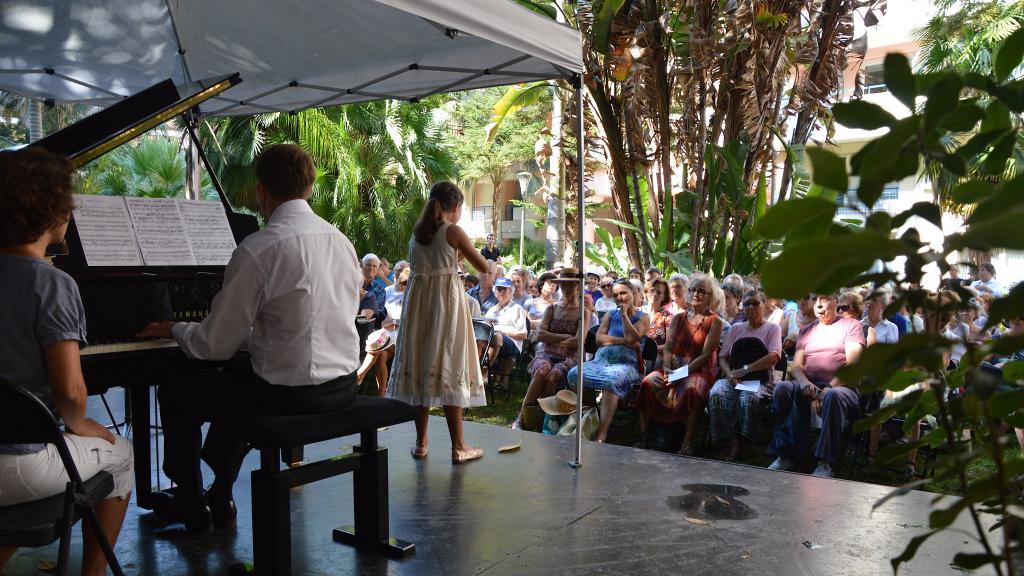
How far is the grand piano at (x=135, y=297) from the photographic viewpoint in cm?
341

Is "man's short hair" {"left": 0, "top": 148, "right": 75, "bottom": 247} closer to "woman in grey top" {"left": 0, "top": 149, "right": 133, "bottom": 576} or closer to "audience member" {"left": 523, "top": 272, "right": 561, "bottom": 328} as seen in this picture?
"woman in grey top" {"left": 0, "top": 149, "right": 133, "bottom": 576}

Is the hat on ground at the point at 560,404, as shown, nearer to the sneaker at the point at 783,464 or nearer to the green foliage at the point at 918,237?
the sneaker at the point at 783,464

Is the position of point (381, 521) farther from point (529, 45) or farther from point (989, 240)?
point (989, 240)

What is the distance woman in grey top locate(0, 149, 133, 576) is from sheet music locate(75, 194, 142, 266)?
1123mm

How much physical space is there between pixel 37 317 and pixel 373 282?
7404 millimetres

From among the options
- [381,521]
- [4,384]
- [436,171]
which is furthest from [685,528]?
[436,171]

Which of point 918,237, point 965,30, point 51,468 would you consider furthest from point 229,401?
point 965,30

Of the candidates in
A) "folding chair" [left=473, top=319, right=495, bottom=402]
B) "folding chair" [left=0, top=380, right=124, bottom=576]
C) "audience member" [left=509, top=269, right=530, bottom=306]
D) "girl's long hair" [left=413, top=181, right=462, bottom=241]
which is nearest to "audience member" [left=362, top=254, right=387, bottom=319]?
"folding chair" [left=473, top=319, right=495, bottom=402]

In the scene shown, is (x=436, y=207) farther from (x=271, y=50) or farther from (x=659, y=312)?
(x=659, y=312)

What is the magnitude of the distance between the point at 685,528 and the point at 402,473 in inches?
73.1

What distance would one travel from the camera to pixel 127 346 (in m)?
3.35

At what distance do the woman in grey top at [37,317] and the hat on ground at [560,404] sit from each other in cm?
434

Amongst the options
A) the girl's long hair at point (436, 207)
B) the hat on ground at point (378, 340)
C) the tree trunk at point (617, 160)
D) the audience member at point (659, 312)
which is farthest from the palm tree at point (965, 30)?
the girl's long hair at point (436, 207)

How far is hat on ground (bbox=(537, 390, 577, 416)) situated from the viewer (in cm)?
656
